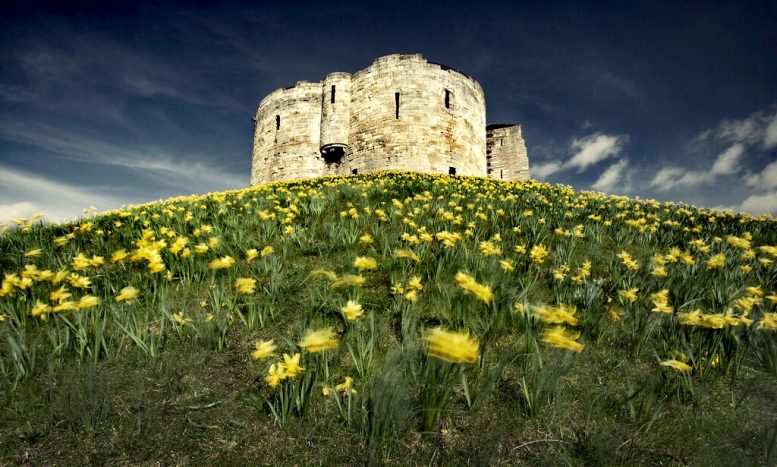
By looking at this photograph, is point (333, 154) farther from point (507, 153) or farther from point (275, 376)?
point (275, 376)

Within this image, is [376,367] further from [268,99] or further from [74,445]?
[268,99]

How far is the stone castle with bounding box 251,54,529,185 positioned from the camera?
20.8 metres

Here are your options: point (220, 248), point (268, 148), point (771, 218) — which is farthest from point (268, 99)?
point (771, 218)

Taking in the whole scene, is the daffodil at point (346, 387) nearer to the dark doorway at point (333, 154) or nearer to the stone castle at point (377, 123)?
the stone castle at point (377, 123)

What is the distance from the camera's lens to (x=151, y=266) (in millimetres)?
2301

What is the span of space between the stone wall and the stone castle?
20.3 ft

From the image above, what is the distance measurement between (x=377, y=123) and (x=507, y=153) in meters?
14.3

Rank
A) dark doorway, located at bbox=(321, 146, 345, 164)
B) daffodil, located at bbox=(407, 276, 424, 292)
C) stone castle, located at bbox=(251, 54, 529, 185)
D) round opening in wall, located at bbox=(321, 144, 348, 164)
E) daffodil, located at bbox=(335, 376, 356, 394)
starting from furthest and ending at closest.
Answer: dark doorway, located at bbox=(321, 146, 345, 164)
round opening in wall, located at bbox=(321, 144, 348, 164)
stone castle, located at bbox=(251, 54, 529, 185)
daffodil, located at bbox=(407, 276, 424, 292)
daffodil, located at bbox=(335, 376, 356, 394)

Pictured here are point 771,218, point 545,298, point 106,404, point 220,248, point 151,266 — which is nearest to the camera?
point 106,404

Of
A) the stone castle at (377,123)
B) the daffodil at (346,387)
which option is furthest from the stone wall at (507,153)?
the daffodil at (346,387)

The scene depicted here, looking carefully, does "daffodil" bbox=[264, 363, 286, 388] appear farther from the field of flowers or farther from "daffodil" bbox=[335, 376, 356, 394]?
"daffodil" bbox=[335, 376, 356, 394]

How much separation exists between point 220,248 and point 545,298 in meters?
3.14

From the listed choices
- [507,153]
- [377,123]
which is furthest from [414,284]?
[507,153]

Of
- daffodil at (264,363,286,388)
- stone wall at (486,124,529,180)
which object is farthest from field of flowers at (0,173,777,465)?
stone wall at (486,124,529,180)
